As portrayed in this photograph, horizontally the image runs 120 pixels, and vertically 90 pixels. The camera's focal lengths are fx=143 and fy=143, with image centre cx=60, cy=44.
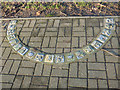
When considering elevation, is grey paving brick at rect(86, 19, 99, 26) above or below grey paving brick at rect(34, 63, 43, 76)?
above

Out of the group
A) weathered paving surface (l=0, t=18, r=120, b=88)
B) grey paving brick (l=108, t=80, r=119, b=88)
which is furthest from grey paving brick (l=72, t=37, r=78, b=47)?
grey paving brick (l=108, t=80, r=119, b=88)

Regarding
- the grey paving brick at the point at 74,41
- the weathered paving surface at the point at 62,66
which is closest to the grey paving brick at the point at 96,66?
the weathered paving surface at the point at 62,66

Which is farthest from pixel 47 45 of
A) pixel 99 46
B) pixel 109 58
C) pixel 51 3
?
pixel 51 3

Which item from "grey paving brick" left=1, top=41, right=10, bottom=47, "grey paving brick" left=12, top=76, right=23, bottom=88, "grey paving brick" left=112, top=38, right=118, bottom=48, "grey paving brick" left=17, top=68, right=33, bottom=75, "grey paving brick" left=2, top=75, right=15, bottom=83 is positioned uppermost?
"grey paving brick" left=112, top=38, right=118, bottom=48

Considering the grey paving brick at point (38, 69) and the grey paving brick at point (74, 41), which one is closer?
the grey paving brick at point (38, 69)

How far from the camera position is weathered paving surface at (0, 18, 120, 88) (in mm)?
3121

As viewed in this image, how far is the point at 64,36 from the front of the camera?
4.06 meters

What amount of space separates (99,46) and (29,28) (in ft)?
7.10

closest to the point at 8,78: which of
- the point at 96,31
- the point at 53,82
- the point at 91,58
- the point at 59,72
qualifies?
the point at 53,82

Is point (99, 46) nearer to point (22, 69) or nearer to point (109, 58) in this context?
point (109, 58)

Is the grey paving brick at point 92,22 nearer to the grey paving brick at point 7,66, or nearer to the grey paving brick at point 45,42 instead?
the grey paving brick at point 45,42

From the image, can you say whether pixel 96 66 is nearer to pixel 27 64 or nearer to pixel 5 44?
pixel 27 64

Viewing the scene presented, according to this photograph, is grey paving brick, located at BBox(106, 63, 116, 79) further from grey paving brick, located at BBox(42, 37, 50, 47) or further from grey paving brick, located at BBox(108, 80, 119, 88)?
grey paving brick, located at BBox(42, 37, 50, 47)

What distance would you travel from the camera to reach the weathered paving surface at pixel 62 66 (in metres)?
3.12
